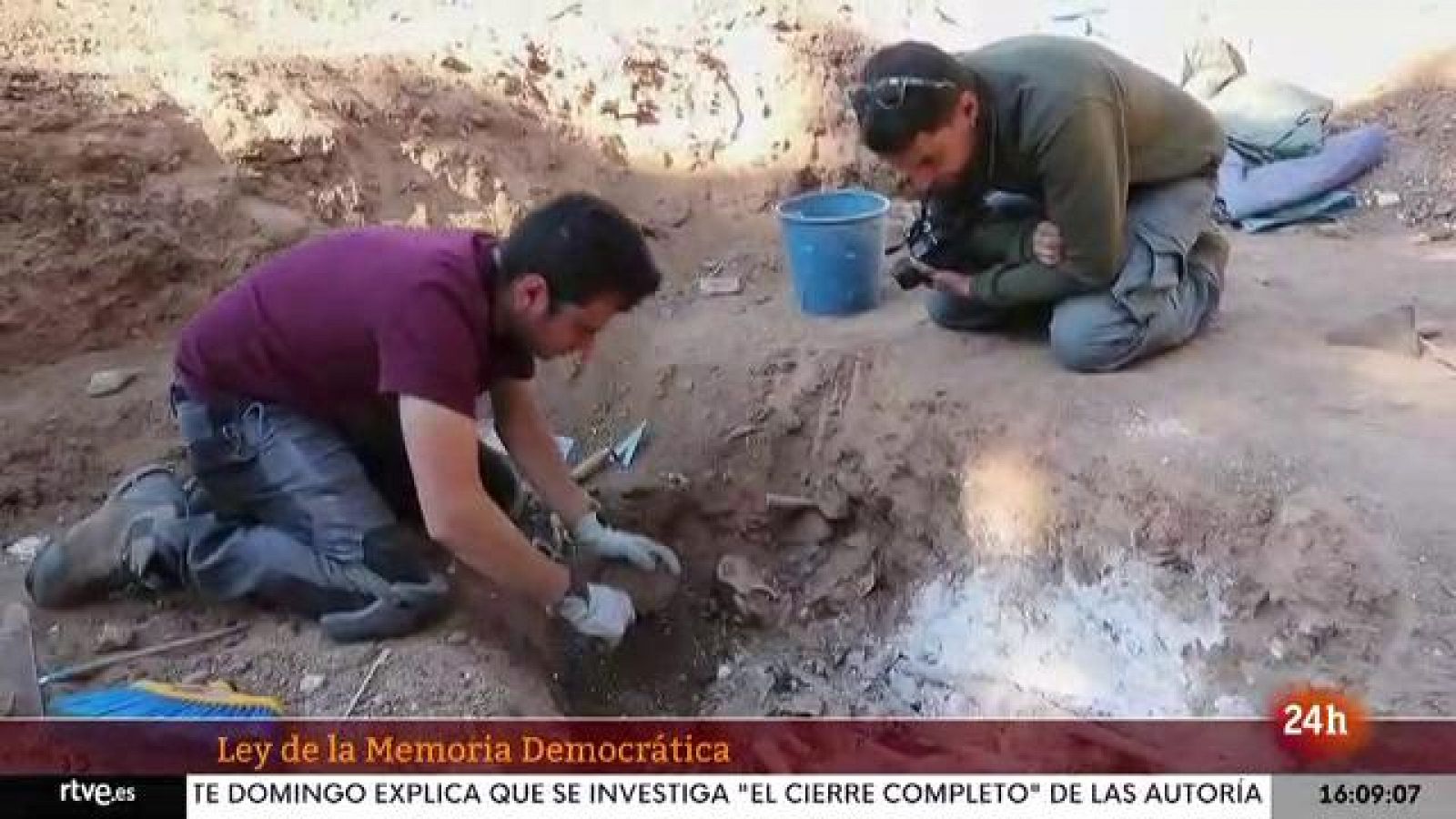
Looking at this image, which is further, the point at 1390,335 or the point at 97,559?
the point at 1390,335

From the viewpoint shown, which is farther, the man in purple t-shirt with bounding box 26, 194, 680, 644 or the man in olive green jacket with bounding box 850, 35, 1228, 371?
the man in olive green jacket with bounding box 850, 35, 1228, 371

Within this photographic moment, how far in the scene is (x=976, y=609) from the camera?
2.92 m

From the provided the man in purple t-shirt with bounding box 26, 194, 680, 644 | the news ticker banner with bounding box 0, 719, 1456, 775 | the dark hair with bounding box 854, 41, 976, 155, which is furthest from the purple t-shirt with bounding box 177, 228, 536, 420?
the dark hair with bounding box 854, 41, 976, 155

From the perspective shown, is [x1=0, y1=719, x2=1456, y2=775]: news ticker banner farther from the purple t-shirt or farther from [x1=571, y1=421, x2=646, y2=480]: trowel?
[x1=571, y1=421, x2=646, y2=480]: trowel

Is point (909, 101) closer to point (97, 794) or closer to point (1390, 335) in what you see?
point (1390, 335)

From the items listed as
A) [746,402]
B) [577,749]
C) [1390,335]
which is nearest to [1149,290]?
[1390,335]

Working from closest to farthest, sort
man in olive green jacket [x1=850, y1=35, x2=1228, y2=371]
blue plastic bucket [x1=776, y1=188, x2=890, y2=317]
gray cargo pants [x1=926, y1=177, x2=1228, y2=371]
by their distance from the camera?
man in olive green jacket [x1=850, y1=35, x2=1228, y2=371] → gray cargo pants [x1=926, y1=177, x2=1228, y2=371] → blue plastic bucket [x1=776, y1=188, x2=890, y2=317]

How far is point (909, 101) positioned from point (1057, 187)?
0.45 meters

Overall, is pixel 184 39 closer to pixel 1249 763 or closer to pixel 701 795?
pixel 701 795

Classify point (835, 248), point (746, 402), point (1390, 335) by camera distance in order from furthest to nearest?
point (835, 248), point (746, 402), point (1390, 335)

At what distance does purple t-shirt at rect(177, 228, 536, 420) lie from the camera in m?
2.17

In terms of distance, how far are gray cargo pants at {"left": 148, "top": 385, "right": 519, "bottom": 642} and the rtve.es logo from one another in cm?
59

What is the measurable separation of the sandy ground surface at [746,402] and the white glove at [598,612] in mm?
134

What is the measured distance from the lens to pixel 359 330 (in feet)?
7.59
